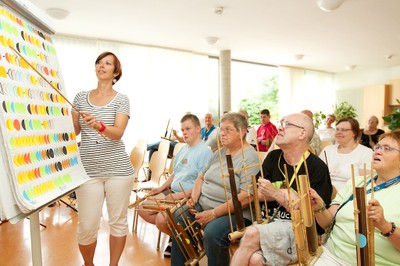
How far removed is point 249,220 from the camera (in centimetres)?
200

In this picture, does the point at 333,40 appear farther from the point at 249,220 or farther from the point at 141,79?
the point at 249,220

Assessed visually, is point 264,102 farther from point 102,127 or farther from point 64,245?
point 102,127

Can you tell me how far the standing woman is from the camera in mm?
1824

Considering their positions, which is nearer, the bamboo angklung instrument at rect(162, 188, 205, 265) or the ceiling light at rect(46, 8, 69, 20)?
the bamboo angklung instrument at rect(162, 188, 205, 265)

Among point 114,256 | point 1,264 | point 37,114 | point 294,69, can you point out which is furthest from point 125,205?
point 294,69

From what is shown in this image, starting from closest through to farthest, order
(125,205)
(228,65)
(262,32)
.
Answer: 1. (125,205)
2. (262,32)
3. (228,65)

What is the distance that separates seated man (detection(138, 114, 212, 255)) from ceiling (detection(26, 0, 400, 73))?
2.26 meters

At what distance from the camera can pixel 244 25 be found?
518 cm

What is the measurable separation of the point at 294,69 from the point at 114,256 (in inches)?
335

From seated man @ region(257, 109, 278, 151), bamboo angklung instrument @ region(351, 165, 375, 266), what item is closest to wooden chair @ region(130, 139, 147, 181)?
seated man @ region(257, 109, 278, 151)

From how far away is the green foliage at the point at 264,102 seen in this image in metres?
9.58

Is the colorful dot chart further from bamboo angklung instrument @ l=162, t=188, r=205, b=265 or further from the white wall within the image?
the white wall

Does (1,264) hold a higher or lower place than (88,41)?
lower

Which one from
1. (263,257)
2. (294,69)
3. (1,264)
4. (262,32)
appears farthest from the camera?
(294,69)
